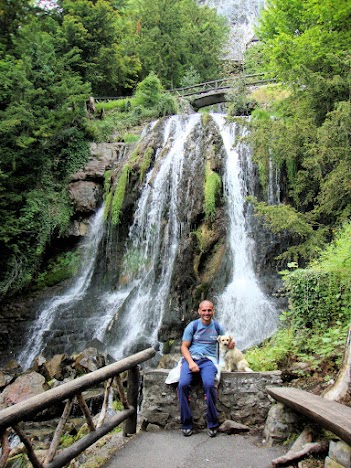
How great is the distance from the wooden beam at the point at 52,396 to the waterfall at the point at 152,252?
5663 millimetres

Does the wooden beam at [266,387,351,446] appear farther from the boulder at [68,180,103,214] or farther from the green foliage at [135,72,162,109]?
the green foliage at [135,72,162,109]

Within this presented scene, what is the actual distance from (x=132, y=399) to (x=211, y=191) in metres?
8.42

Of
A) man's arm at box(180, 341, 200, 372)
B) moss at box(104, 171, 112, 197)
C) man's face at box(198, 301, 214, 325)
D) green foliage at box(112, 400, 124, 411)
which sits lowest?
green foliage at box(112, 400, 124, 411)

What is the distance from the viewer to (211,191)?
12.1 metres

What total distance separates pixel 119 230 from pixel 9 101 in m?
6.30

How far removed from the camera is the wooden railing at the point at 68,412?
2656mm

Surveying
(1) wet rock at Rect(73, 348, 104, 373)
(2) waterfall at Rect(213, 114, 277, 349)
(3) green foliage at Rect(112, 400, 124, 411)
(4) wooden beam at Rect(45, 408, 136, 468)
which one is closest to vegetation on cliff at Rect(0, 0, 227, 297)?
(1) wet rock at Rect(73, 348, 104, 373)

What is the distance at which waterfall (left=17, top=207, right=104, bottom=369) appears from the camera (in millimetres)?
10664

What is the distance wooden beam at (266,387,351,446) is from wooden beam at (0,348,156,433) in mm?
1753

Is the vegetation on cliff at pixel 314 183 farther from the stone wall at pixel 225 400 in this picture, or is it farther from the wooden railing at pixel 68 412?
the wooden railing at pixel 68 412

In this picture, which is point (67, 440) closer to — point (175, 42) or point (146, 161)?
point (146, 161)

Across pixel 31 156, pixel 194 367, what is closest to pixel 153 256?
pixel 31 156

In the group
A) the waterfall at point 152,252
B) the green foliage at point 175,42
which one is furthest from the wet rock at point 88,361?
the green foliage at point 175,42

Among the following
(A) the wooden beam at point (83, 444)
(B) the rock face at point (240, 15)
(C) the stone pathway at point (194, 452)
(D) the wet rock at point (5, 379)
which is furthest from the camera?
(B) the rock face at point (240, 15)
